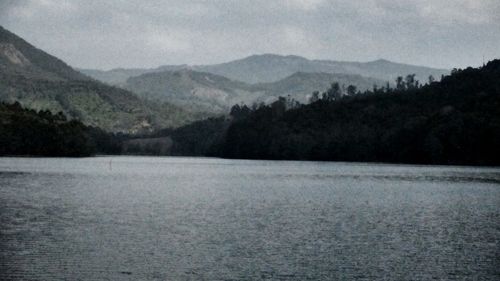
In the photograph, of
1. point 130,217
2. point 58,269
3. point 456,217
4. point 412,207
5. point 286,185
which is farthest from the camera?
point 286,185

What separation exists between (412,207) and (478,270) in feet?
124

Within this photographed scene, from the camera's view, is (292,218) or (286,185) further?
(286,185)

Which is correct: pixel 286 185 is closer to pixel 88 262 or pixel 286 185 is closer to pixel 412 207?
pixel 412 207

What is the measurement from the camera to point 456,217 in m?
64.5

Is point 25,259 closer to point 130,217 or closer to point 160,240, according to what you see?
point 160,240

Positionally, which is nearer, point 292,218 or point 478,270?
point 478,270

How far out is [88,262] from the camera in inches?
1479

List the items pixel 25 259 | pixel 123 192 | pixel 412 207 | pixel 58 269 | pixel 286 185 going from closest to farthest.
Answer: pixel 58 269 → pixel 25 259 → pixel 412 207 → pixel 123 192 → pixel 286 185

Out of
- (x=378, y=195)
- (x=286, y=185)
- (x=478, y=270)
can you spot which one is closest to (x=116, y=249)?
(x=478, y=270)

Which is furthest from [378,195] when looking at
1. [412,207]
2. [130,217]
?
[130,217]

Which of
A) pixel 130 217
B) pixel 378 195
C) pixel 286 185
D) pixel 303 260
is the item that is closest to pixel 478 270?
pixel 303 260

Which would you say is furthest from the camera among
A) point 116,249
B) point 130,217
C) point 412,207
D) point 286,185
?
point 286,185

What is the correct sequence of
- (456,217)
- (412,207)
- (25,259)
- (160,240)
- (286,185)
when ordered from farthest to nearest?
(286,185) → (412,207) → (456,217) → (160,240) → (25,259)

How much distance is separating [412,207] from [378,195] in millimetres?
17257
